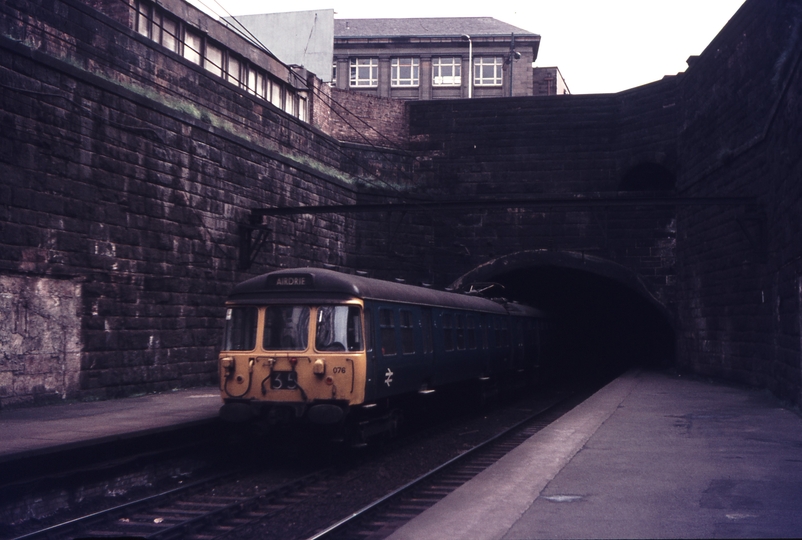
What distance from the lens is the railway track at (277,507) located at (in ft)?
23.0

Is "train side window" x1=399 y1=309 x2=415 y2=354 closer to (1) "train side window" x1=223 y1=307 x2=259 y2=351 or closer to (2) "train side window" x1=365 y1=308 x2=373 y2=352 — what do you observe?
(2) "train side window" x1=365 y1=308 x2=373 y2=352

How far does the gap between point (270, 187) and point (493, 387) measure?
23.4ft

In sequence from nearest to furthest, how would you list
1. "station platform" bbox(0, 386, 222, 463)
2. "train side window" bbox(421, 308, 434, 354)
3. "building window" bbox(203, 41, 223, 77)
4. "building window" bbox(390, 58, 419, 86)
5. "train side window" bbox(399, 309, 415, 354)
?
"station platform" bbox(0, 386, 222, 463), "train side window" bbox(399, 309, 415, 354), "train side window" bbox(421, 308, 434, 354), "building window" bbox(203, 41, 223, 77), "building window" bbox(390, 58, 419, 86)

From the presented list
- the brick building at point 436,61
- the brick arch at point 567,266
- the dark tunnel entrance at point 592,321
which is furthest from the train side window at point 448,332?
the brick building at point 436,61

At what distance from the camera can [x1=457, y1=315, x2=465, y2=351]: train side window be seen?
14403 millimetres

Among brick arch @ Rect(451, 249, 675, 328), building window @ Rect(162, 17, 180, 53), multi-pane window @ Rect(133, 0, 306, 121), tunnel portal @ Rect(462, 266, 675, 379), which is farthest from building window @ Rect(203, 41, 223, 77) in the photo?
tunnel portal @ Rect(462, 266, 675, 379)

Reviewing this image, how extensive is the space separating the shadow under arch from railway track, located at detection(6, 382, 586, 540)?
14.1m

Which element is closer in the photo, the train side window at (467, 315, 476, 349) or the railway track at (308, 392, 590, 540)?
the railway track at (308, 392, 590, 540)

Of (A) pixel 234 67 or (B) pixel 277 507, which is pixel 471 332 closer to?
(B) pixel 277 507

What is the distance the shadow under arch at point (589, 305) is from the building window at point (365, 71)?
26536 millimetres

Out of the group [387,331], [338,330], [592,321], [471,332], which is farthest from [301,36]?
[338,330]

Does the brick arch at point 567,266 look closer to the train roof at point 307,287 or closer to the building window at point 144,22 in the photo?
the building window at point 144,22

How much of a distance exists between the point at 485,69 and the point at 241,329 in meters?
47.9

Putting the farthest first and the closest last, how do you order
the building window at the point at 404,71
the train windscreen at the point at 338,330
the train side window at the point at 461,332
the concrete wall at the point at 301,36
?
the building window at the point at 404,71 < the concrete wall at the point at 301,36 < the train side window at the point at 461,332 < the train windscreen at the point at 338,330
